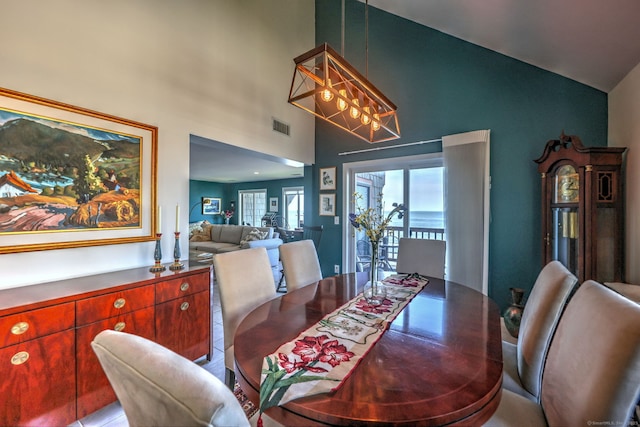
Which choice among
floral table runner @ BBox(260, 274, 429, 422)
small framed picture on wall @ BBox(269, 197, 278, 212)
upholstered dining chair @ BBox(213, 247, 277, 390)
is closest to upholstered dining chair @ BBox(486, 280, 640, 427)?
floral table runner @ BBox(260, 274, 429, 422)

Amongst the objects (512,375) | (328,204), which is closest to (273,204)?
Answer: (328,204)

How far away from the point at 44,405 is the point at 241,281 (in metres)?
1.16

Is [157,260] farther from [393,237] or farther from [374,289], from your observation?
[393,237]

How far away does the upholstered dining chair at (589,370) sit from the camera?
741 millimetres

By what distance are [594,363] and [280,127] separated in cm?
355

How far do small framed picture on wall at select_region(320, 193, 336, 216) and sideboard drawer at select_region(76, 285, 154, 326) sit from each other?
2.77 m

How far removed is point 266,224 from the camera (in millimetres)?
8750

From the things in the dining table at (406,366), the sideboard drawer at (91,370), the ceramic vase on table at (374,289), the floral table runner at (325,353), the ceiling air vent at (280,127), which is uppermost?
the ceiling air vent at (280,127)

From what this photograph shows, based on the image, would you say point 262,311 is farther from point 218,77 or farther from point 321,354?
point 218,77

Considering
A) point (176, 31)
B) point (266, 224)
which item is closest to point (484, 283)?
point (176, 31)

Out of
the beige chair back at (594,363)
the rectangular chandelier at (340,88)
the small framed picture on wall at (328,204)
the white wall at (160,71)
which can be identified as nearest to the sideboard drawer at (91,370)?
the white wall at (160,71)

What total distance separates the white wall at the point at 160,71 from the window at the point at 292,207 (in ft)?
16.2

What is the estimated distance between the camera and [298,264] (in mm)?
2258

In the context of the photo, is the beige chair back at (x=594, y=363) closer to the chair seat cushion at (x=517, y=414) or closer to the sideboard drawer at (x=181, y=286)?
the chair seat cushion at (x=517, y=414)
